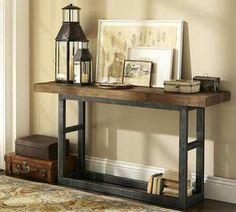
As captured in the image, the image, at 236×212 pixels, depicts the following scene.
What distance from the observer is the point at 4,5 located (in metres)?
4.98

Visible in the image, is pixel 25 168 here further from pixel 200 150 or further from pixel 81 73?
pixel 200 150

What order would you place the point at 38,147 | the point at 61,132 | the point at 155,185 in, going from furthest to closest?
the point at 38,147 < the point at 61,132 < the point at 155,185

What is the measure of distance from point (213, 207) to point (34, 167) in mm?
1587

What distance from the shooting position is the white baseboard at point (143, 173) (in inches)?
168

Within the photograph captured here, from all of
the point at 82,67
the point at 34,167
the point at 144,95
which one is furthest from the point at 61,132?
the point at 144,95

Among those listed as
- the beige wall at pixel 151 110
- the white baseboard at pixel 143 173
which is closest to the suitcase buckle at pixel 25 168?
the beige wall at pixel 151 110

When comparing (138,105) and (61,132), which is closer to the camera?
(138,105)

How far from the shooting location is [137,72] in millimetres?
4473

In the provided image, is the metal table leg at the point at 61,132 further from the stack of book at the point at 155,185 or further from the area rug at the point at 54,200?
the stack of book at the point at 155,185

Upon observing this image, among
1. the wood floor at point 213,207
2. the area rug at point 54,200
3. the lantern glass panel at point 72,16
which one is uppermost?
the lantern glass panel at point 72,16

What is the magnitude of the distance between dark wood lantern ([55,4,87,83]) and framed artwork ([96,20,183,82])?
196 mm

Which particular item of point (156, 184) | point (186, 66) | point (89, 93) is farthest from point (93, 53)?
point (156, 184)

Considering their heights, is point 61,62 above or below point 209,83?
above

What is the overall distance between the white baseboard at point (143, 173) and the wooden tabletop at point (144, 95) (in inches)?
25.9
